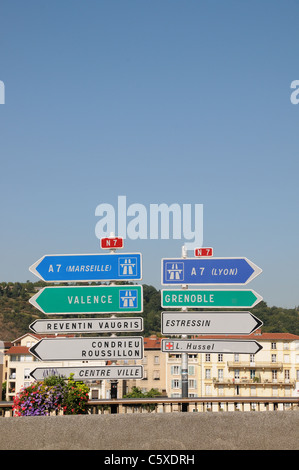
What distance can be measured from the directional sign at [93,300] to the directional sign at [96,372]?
5.22 ft

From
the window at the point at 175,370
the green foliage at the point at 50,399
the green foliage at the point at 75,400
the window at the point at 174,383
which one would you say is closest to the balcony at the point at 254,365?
the window at the point at 175,370

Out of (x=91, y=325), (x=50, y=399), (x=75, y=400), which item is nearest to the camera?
(x=50, y=399)

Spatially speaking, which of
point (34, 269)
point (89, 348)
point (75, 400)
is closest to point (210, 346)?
point (89, 348)

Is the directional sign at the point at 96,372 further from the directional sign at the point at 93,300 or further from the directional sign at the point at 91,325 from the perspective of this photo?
the directional sign at the point at 93,300

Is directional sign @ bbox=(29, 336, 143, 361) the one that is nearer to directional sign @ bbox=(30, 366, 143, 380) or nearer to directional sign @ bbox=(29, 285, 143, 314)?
directional sign @ bbox=(30, 366, 143, 380)

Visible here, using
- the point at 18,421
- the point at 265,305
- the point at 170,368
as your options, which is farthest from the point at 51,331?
the point at 265,305

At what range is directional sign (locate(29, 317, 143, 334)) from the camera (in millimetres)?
15078

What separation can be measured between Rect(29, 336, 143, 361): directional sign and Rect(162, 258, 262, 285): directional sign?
2.09 meters

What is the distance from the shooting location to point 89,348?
49.1ft

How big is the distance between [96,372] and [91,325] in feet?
4.33

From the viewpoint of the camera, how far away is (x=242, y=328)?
1498 centimetres

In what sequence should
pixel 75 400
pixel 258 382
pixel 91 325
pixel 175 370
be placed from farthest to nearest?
pixel 258 382 < pixel 175 370 < pixel 91 325 < pixel 75 400

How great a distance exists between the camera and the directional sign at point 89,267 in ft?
50.5

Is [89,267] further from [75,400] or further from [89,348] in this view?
[75,400]
